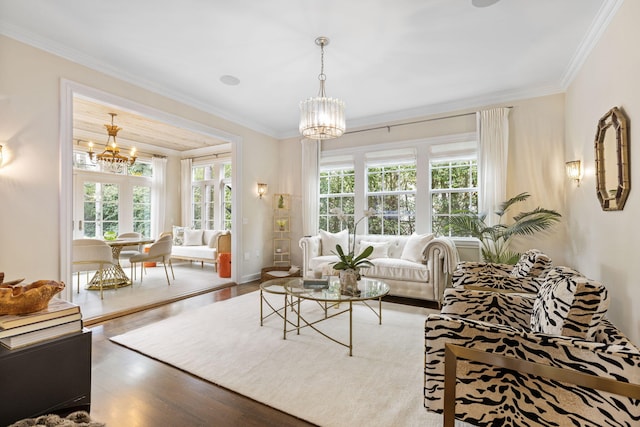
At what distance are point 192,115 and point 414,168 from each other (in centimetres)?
356

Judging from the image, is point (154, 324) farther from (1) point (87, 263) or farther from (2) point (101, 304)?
(1) point (87, 263)

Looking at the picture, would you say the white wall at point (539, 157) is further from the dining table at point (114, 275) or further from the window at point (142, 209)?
the window at point (142, 209)

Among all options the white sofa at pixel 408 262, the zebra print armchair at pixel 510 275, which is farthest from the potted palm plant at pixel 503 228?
the zebra print armchair at pixel 510 275

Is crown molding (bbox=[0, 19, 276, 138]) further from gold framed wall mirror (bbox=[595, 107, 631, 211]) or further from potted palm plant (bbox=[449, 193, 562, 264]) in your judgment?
gold framed wall mirror (bbox=[595, 107, 631, 211])

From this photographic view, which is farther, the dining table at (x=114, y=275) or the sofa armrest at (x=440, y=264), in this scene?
the dining table at (x=114, y=275)

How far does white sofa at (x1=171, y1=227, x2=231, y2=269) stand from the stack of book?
16.3 ft

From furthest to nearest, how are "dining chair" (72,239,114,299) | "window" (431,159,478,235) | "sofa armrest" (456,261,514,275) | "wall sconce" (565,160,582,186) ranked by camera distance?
"window" (431,159,478,235) → "dining chair" (72,239,114,299) → "wall sconce" (565,160,582,186) → "sofa armrest" (456,261,514,275)

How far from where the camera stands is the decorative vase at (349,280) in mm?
2796

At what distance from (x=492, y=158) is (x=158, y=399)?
459cm

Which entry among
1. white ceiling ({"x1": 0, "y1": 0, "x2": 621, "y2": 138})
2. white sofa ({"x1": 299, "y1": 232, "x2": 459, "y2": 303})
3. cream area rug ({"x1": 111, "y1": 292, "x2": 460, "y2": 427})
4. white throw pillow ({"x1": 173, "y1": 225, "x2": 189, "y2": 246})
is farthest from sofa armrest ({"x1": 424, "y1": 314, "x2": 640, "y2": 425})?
white throw pillow ({"x1": 173, "y1": 225, "x2": 189, "y2": 246})

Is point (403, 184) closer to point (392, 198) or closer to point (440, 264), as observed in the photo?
point (392, 198)

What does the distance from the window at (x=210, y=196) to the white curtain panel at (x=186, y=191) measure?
88mm

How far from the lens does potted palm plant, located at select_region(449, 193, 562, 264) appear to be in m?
3.72

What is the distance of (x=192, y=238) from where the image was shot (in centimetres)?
706
